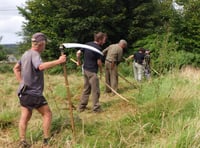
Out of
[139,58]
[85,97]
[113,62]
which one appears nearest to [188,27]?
[139,58]

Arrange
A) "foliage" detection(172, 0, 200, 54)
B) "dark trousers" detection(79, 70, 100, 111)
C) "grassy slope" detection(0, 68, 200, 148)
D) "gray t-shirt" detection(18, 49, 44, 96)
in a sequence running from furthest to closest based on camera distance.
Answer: "foliage" detection(172, 0, 200, 54)
"dark trousers" detection(79, 70, 100, 111)
"gray t-shirt" detection(18, 49, 44, 96)
"grassy slope" detection(0, 68, 200, 148)

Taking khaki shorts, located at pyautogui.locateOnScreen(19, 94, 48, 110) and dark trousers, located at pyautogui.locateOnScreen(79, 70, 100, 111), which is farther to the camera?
dark trousers, located at pyautogui.locateOnScreen(79, 70, 100, 111)

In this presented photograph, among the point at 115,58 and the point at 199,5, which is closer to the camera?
the point at 115,58

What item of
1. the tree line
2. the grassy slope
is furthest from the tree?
the grassy slope

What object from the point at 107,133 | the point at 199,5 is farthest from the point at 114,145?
the point at 199,5

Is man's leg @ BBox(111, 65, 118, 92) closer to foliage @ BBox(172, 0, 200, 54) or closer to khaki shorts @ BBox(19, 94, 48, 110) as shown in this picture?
khaki shorts @ BBox(19, 94, 48, 110)

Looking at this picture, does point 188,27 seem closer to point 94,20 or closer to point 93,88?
point 94,20

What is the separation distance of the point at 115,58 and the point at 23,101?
18.7 feet

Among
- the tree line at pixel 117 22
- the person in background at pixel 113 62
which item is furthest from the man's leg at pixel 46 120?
the tree line at pixel 117 22

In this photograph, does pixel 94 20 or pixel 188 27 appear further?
pixel 188 27

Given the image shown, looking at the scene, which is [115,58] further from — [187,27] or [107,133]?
[187,27]

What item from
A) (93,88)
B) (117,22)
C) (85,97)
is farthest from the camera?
(117,22)

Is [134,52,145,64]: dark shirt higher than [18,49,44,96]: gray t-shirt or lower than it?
lower

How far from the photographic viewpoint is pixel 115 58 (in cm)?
1086
